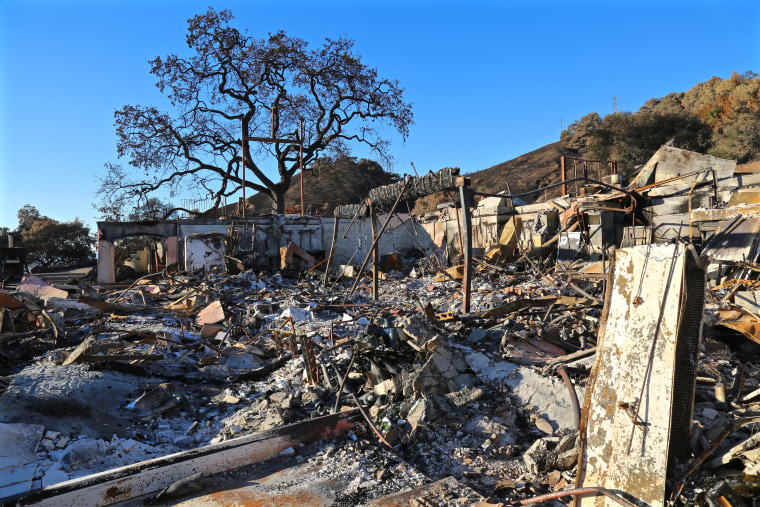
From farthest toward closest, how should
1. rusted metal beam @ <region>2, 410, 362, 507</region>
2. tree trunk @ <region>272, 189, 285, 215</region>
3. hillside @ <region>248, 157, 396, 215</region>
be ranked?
hillside @ <region>248, 157, 396, 215</region> → tree trunk @ <region>272, 189, 285, 215</region> → rusted metal beam @ <region>2, 410, 362, 507</region>

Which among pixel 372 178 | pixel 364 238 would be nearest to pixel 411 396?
pixel 364 238

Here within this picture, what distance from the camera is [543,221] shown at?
14.1 metres

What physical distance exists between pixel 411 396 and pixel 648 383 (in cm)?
217

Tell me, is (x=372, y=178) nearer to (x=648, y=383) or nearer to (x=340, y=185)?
A: (x=340, y=185)

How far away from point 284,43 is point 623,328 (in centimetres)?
2335

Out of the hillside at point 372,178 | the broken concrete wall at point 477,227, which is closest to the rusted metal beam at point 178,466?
the broken concrete wall at point 477,227

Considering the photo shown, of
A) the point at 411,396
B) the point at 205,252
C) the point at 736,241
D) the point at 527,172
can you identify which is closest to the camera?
the point at 411,396

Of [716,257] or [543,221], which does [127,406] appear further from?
[543,221]

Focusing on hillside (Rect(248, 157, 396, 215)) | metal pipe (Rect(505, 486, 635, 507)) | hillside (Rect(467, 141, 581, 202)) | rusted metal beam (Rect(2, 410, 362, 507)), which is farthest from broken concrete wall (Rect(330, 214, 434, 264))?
hillside (Rect(248, 157, 396, 215))

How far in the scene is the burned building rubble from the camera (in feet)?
8.51

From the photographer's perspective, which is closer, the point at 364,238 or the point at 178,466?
the point at 178,466

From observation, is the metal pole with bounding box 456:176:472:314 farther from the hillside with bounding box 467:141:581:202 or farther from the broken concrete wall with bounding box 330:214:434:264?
the hillside with bounding box 467:141:581:202

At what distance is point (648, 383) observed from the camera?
8.48ft

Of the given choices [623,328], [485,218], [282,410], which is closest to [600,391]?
[623,328]
